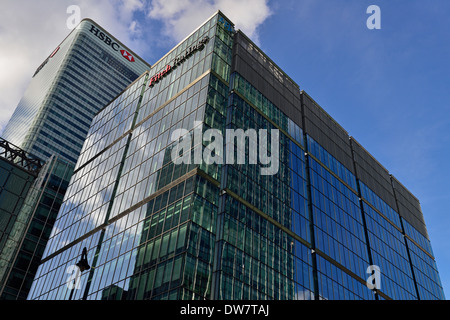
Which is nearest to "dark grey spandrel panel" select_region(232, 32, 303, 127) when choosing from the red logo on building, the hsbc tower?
the hsbc tower

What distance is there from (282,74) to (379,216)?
1272 inches

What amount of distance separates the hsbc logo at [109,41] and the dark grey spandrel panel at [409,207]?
126m

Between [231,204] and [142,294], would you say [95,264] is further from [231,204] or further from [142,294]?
[231,204]

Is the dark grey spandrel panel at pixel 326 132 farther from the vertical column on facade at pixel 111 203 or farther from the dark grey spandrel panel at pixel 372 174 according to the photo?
the vertical column on facade at pixel 111 203

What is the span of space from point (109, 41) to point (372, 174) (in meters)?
129

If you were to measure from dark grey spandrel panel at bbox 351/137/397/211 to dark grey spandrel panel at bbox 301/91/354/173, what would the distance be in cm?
275

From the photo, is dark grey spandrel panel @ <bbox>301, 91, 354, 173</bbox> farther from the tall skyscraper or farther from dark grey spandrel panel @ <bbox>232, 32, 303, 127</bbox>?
the tall skyscraper

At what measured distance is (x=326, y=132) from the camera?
77.1 meters

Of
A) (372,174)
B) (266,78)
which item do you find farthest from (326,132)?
(266,78)

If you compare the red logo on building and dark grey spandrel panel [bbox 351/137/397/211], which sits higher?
the red logo on building

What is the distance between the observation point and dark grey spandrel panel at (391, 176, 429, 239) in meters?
89.8

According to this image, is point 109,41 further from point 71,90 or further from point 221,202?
point 221,202

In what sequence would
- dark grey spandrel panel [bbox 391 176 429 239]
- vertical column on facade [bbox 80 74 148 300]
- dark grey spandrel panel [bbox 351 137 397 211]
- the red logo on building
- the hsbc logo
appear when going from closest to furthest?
vertical column on facade [bbox 80 74 148 300] → dark grey spandrel panel [bbox 351 137 397 211] → dark grey spandrel panel [bbox 391 176 429 239] → the hsbc logo → the red logo on building

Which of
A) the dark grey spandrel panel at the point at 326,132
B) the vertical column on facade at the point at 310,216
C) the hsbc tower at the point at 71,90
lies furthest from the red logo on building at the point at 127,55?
the vertical column on facade at the point at 310,216
